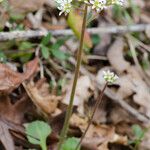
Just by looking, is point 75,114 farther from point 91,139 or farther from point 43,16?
point 43,16

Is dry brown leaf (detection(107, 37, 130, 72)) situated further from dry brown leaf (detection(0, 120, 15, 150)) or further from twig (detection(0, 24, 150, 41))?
dry brown leaf (detection(0, 120, 15, 150))

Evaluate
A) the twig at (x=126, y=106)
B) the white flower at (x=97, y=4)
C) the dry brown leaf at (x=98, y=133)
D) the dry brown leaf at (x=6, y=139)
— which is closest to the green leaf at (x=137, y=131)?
the dry brown leaf at (x=98, y=133)

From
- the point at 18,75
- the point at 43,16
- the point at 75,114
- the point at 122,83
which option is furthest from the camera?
the point at 43,16

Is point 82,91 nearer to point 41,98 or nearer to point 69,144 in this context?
point 41,98

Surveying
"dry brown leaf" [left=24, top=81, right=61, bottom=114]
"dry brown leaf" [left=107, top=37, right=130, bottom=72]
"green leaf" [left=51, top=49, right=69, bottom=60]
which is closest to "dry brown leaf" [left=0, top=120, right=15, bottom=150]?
"dry brown leaf" [left=24, top=81, right=61, bottom=114]

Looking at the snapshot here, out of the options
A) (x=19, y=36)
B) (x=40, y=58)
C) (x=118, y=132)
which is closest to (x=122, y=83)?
(x=118, y=132)

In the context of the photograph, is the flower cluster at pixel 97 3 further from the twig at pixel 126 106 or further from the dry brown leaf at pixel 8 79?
the twig at pixel 126 106

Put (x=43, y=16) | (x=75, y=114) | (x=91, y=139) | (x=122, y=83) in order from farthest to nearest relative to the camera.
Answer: (x=43, y=16)
(x=122, y=83)
(x=75, y=114)
(x=91, y=139)
